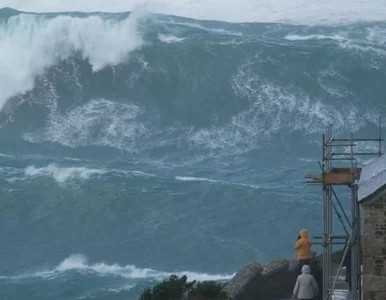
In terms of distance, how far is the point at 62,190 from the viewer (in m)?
26.7

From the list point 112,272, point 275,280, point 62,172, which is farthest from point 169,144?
point 275,280

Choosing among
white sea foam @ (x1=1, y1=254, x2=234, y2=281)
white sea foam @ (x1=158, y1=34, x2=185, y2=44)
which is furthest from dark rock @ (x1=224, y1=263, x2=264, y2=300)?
white sea foam @ (x1=158, y1=34, x2=185, y2=44)

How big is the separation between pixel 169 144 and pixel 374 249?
21.2 metres

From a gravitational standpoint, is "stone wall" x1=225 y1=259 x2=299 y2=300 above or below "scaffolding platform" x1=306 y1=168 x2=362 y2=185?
below

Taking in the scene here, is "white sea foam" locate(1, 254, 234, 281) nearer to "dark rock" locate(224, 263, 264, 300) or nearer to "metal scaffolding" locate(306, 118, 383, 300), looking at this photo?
"dark rock" locate(224, 263, 264, 300)

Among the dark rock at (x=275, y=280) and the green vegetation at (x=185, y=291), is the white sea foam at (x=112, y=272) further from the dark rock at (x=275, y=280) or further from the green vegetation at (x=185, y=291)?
the green vegetation at (x=185, y=291)

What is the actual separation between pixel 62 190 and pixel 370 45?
14307mm

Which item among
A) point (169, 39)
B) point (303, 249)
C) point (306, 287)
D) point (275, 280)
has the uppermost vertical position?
point (169, 39)

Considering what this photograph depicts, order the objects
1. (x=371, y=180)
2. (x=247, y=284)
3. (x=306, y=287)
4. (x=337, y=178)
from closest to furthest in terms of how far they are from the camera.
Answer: (x=371, y=180)
(x=306, y=287)
(x=337, y=178)
(x=247, y=284)

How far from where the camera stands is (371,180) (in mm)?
11117

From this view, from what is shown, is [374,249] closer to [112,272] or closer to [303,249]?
[303,249]

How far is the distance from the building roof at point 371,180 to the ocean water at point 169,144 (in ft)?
24.0

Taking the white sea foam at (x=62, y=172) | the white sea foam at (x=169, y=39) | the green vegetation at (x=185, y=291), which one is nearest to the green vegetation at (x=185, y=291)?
the green vegetation at (x=185, y=291)

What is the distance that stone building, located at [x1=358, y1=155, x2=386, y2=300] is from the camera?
1070cm
